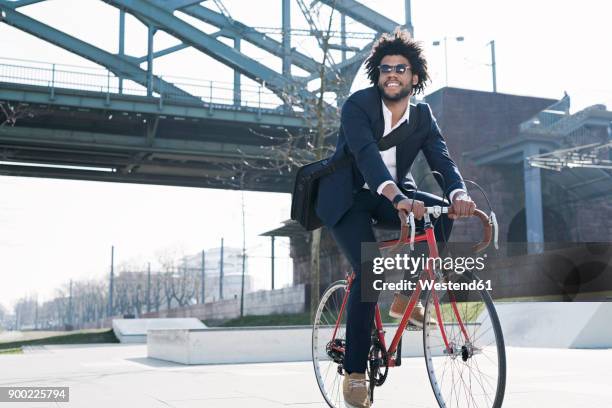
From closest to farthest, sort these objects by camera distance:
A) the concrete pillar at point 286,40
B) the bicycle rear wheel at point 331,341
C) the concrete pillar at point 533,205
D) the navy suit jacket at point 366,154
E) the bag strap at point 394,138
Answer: the navy suit jacket at point 366,154 → the bag strap at point 394,138 → the bicycle rear wheel at point 331,341 → the concrete pillar at point 533,205 → the concrete pillar at point 286,40

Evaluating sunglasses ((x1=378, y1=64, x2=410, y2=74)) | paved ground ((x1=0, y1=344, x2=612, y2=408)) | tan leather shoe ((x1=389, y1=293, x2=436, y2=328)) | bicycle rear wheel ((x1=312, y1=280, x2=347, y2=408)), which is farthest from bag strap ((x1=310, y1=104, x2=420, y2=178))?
paved ground ((x1=0, y1=344, x2=612, y2=408))

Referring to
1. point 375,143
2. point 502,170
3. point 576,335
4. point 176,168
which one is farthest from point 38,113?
point 375,143

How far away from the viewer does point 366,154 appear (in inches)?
142

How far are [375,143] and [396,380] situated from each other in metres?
3.30

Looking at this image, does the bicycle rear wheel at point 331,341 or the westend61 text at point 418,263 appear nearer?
the westend61 text at point 418,263

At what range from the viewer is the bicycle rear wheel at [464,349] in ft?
10.6

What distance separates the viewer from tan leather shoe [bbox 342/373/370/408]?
3676 mm

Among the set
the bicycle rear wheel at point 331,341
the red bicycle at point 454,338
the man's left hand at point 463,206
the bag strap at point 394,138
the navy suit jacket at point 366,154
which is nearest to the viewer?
the red bicycle at point 454,338

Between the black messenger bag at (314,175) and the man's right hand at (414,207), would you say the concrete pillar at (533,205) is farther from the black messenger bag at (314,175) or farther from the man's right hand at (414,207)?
the man's right hand at (414,207)

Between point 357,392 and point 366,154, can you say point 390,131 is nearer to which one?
point 366,154

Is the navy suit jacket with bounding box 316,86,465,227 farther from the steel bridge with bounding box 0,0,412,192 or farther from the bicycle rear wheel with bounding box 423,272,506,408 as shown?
the steel bridge with bounding box 0,0,412,192

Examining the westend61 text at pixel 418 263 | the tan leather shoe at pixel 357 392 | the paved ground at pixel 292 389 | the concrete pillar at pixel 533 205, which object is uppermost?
the concrete pillar at pixel 533 205

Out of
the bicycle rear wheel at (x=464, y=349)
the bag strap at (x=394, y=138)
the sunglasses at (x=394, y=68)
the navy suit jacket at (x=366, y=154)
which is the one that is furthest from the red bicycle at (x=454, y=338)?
the sunglasses at (x=394, y=68)

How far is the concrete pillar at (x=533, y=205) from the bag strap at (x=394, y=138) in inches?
1049
